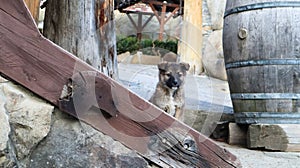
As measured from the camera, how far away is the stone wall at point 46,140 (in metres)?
1.13

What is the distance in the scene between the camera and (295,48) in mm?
2641

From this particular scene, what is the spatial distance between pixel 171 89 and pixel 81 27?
133 centimetres

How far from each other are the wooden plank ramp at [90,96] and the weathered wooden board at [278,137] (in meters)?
1.39

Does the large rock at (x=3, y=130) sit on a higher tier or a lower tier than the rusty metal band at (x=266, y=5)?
lower

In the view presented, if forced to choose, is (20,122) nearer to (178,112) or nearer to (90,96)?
(90,96)

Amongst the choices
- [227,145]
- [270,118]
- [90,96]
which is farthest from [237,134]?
[90,96]

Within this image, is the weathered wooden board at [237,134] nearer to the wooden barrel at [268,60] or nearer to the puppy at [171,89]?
the wooden barrel at [268,60]

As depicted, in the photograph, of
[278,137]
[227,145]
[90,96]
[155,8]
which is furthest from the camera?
[155,8]

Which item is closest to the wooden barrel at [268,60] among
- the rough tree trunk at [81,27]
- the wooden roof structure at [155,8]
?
the rough tree trunk at [81,27]

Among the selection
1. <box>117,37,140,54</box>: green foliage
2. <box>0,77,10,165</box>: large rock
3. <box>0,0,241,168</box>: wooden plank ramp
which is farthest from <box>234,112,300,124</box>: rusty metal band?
<box>0,77,10,165</box>: large rock

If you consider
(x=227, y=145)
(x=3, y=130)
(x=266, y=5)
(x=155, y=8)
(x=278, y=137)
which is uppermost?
(x=266, y=5)

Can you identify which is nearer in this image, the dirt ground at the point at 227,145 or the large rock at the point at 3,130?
the large rock at the point at 3,130

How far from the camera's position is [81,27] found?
5.87ft

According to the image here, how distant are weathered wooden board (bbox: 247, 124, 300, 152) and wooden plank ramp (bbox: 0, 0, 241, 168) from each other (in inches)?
54.8
